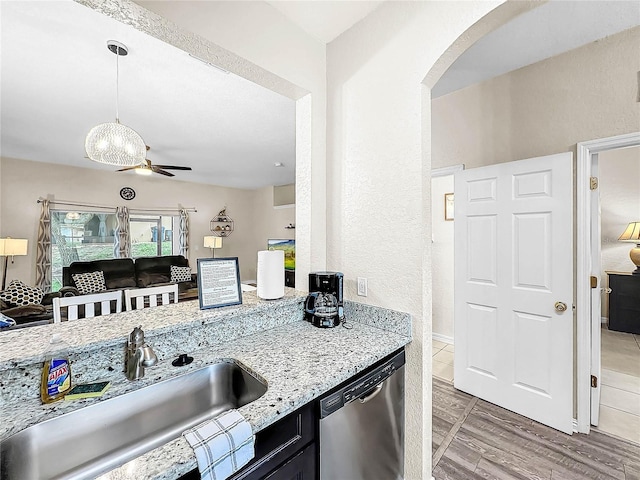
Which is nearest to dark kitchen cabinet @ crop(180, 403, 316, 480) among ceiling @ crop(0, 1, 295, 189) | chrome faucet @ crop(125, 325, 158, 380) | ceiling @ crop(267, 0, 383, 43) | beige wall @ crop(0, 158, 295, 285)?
chrome faucet @ crop(125, 325, 158, 380)

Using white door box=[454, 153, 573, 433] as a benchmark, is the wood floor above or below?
below

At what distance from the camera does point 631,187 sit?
3.89 metres

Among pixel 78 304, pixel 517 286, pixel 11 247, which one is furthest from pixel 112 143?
pixel 11 247

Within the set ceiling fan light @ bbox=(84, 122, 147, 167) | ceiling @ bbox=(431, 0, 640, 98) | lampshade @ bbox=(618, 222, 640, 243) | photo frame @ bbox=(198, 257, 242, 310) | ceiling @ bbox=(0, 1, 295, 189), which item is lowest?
photo frame @ bbox=(198, 257, 242, 310)

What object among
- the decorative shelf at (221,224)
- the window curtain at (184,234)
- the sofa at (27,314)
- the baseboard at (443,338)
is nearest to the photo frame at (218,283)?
the sofa at (27,314)

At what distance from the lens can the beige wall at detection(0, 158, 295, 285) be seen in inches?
199

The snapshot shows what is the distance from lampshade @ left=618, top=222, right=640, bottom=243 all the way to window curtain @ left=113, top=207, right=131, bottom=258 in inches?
338

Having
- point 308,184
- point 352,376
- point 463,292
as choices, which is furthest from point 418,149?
point 463,292

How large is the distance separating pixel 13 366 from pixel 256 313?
87cm

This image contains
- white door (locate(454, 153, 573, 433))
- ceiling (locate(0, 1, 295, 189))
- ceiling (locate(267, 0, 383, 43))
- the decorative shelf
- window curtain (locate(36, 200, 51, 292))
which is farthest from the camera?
the decorative shelf

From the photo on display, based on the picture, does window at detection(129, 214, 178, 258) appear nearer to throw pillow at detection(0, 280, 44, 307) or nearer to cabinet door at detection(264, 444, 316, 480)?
throw pillow at detection(0, 280, 44, 307)

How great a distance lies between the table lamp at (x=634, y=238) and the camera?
12.4 feet

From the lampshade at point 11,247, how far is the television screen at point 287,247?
452 centimetres

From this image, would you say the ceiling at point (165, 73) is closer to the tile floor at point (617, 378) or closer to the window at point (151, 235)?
the window at point (151, 235)
